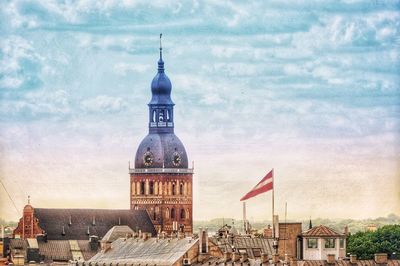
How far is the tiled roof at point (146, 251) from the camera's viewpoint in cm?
11656

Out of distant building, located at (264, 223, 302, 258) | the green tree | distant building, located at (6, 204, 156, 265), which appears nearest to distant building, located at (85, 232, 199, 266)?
distant building, located at (264, 223, 302, 258)

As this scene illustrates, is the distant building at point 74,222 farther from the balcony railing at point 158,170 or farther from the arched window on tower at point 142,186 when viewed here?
the balcony railing at point 158,170

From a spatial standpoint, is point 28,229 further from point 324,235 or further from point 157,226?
point 324,235

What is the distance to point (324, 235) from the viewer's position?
116 meters

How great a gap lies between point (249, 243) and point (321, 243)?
341 inches

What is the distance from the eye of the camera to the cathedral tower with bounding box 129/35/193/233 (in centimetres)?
17550

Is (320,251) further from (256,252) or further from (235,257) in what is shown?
(235,257)

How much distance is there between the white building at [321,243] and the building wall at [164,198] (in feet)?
204

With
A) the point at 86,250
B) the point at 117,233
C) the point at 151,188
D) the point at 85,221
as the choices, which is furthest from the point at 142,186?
the point at 117,233

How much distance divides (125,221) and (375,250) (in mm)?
33488

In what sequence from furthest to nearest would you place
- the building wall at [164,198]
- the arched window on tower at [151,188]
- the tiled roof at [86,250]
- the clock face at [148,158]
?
the arched window on tower at [151,188] → the building wall at [164,198] → the clock face at [148,158] → the tiled roof at [86,250]

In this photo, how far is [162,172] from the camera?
582 ft

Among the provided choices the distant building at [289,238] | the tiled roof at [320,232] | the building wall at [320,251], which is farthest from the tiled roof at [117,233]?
the building wall at [320,251]

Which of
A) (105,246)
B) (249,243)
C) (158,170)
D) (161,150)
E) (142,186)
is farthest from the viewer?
(142,186)
